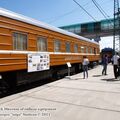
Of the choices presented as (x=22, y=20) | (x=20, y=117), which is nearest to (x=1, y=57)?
(x=22, y=20)

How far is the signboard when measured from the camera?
33.0 ft

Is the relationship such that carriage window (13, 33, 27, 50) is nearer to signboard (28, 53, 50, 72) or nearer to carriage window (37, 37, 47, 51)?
signboard (28, 53, 50, 72)

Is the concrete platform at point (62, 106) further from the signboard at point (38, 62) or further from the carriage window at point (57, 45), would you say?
the carriage window at point (57, 45)

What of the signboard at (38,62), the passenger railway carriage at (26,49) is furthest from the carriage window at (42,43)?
the signboard at (38,62)

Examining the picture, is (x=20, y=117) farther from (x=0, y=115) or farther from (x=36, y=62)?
(x=36, y=62)

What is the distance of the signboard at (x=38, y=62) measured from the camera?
33.0ft

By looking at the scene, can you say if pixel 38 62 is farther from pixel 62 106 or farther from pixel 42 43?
pixel 62 106

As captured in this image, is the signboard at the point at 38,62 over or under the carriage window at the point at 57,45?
under

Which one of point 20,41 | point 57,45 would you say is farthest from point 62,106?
point 57,45

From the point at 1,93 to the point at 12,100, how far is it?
4.73 ft

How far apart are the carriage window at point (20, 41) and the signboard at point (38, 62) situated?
602 millimetres

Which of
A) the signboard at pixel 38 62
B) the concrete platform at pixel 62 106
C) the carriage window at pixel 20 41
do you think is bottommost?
the concrete platform at pixel 62 106

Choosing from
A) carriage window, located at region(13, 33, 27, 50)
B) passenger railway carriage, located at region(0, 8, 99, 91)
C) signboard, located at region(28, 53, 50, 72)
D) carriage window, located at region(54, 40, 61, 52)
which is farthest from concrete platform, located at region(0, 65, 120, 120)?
carriage window, located at region(54, 40, 61, 52)

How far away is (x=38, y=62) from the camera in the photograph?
35.2ft
